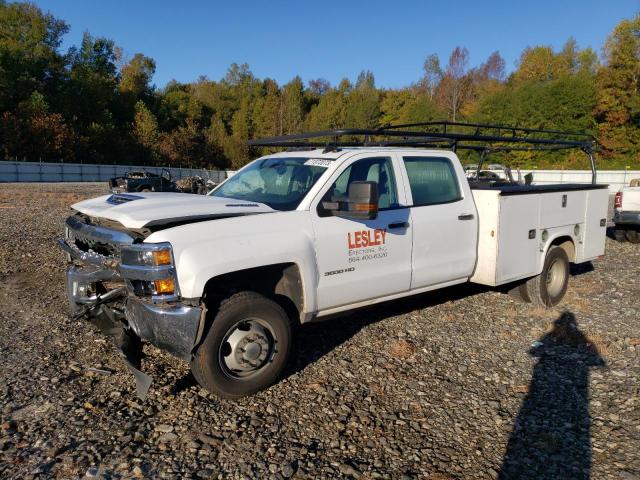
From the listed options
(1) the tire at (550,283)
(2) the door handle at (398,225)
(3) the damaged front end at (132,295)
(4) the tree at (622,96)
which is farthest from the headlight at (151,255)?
(4) the tree at (622,96)

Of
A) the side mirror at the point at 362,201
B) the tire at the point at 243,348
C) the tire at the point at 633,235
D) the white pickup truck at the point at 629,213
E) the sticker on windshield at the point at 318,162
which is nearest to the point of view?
the tire at the point at 243,348

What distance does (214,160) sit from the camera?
64000 millimetres

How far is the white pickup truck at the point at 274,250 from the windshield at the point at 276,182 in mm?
16

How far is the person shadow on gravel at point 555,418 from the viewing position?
10.6 ft

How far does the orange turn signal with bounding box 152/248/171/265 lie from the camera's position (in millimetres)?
3570

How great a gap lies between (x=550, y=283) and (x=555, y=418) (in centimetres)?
325

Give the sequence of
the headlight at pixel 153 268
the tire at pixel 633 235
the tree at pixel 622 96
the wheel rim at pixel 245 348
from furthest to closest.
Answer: the tree at pixel 622 96 < the tire at pixel 633 235 < the wheel rim at pixel 245 348 < the headlight at pixel 153 268

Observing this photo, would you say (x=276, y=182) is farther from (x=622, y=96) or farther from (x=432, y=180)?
(x=622, y=96)

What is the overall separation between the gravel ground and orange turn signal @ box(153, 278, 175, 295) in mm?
884

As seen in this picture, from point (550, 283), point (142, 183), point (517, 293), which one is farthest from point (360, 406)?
point (142, 183)

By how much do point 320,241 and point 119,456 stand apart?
2.10 m

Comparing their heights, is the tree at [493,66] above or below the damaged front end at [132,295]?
above

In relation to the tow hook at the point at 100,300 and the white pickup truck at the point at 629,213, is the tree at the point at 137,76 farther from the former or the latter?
the tow hook at the point at 100,300

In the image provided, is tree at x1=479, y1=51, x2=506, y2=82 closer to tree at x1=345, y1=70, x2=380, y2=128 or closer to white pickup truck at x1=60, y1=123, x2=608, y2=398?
tree at x1=345, y1=70, x2=380, y2=128
